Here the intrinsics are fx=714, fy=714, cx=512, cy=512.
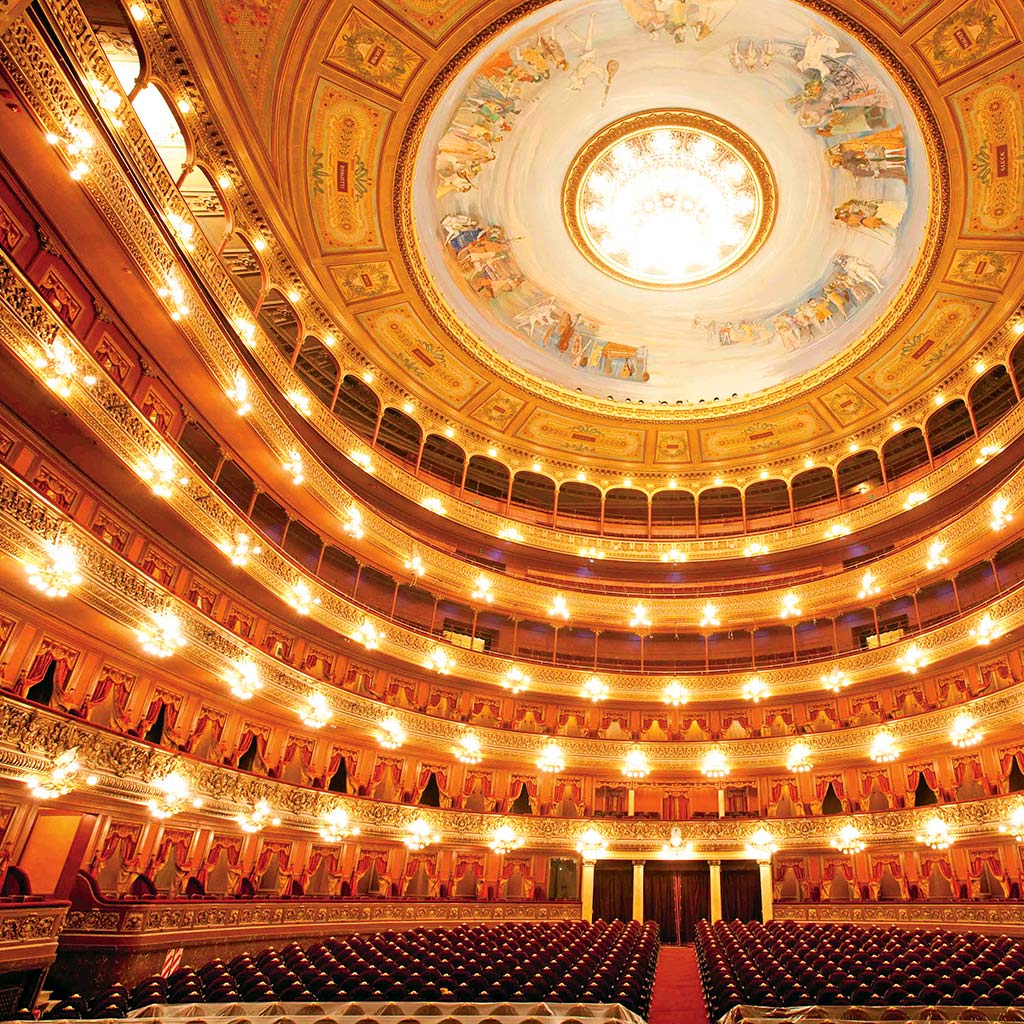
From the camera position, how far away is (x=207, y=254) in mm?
14930

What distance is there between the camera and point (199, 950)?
41.1ft

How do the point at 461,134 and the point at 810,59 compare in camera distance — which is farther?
the point at 461,134

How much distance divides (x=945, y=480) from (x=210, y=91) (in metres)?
22.1

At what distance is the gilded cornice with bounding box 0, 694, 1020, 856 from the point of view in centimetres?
1020

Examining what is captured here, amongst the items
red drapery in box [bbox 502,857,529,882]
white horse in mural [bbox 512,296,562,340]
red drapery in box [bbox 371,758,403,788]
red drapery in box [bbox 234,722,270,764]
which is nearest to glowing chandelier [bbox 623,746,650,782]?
red drapery in box [bbox 502,857,529,882]

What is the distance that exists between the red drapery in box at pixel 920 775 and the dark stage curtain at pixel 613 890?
881 cm

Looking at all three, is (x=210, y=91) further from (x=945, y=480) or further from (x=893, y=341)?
(x=945, y=480)

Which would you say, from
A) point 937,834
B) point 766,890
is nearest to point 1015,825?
point 937,834

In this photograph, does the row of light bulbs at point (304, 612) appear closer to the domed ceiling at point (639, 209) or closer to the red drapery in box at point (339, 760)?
the red drapery in box at point (339, 760)

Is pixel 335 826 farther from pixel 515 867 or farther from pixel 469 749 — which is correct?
pixel 515 867

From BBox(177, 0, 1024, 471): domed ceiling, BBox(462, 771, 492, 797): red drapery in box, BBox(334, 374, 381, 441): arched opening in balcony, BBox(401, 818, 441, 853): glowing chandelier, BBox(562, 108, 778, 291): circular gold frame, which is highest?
BBox(562, 108, 778, 291): circular gold frame

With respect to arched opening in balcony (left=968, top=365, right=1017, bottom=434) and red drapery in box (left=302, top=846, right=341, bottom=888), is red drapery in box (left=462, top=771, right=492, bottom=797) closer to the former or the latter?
red drapery in box (left=302, top=846, right=341, bottom=888)

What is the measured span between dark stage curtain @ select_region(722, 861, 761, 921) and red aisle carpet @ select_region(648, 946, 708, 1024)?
18.3 feet

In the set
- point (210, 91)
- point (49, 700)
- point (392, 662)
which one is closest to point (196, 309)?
point (210, 91)
